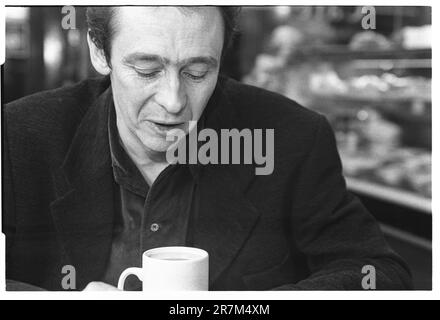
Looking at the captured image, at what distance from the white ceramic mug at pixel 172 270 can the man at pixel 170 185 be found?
0.07 metres

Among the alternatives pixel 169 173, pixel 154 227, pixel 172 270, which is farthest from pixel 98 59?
pixel 172 270

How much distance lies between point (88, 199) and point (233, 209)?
15.2 inches

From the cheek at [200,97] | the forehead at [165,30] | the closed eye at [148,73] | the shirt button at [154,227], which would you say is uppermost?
the forehead at [165,30]

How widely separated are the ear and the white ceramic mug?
0.47 m

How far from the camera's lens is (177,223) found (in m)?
1.70

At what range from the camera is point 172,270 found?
152cm

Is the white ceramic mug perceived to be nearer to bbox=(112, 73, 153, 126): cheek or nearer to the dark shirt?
the dark shirt

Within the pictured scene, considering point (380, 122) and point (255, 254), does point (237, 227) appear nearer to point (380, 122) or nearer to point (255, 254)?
point (255, 254)

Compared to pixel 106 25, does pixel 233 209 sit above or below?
below

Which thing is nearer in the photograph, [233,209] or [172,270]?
[172,270]

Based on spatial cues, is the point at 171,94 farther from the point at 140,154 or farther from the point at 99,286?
the point at 99,286

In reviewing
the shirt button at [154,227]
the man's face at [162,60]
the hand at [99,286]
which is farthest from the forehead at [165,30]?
the hand at [99,286]

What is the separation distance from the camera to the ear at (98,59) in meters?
1.64

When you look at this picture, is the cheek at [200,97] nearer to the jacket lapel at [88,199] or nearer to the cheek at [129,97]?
the cheek at [129,97]
